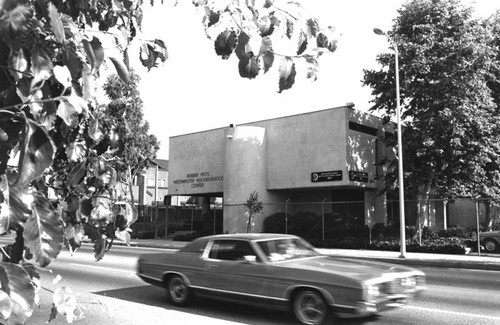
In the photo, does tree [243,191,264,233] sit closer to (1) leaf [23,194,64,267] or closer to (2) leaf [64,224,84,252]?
(2) leaf [64,224,84,252]

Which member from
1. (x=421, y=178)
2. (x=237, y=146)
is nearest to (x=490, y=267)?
(x=421, y=178)

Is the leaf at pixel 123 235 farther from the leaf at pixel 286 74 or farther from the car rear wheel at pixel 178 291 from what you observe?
the car rear wheel at pixel 178 291

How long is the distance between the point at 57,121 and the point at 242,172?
2727 centimetres

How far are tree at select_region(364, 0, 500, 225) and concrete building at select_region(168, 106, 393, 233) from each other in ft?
8.94

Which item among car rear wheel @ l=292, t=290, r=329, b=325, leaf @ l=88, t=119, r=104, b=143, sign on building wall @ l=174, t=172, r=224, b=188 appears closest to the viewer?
leaf @ l=88, t=119, r=104, b=143

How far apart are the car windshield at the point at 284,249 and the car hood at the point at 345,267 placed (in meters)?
0.21

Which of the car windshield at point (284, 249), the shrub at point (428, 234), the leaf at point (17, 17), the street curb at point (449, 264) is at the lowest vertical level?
the street curb at point (449, 264)

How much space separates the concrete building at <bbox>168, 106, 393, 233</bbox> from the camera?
26.4m

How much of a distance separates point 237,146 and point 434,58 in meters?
12.3

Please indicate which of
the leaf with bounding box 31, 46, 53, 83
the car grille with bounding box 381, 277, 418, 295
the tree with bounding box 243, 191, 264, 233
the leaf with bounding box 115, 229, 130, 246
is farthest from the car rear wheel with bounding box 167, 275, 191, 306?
the tree with bounding box 243, 191, 264, 233

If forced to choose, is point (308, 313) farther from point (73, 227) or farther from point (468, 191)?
point (468, 191)

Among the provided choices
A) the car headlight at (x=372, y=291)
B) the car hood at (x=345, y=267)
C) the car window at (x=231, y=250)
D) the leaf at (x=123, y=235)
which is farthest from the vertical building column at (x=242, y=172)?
the leaf at (x=123, y=235)

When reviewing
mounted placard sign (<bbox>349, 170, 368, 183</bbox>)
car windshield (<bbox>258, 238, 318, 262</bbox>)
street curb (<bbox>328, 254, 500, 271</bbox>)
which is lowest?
street curb (<bbox>328, 254, 500, 271</bbox>)

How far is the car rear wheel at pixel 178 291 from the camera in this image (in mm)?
8734
